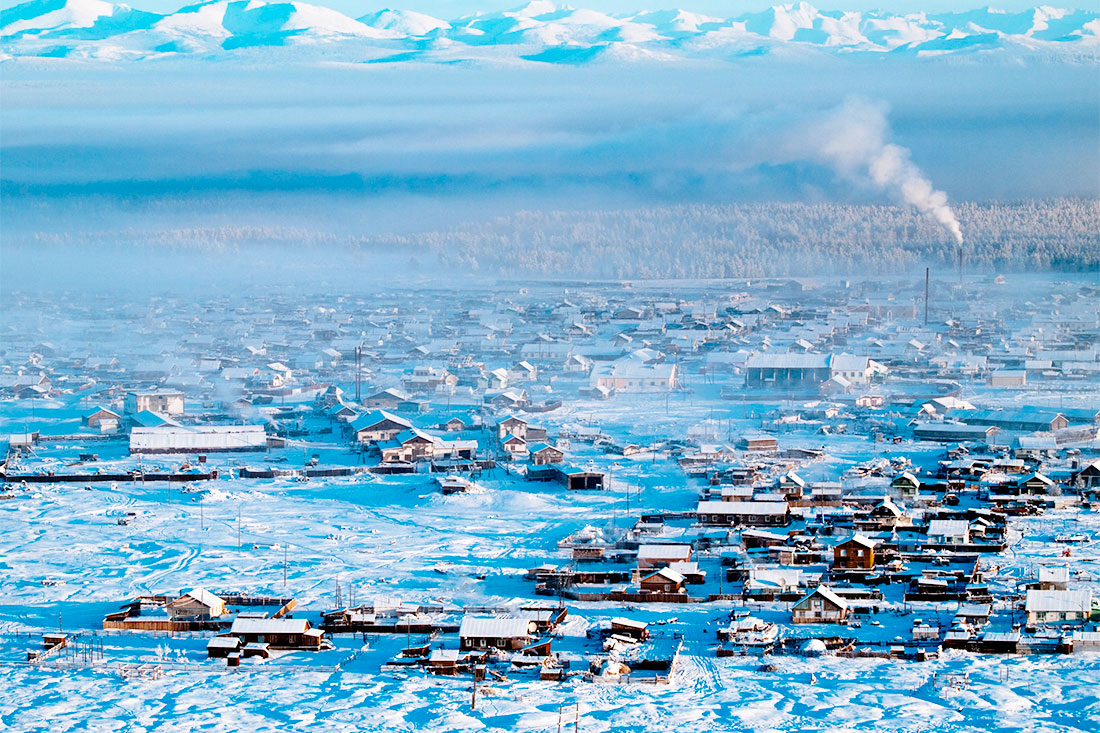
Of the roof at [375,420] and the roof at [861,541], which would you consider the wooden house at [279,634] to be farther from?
the roof at [375,420]

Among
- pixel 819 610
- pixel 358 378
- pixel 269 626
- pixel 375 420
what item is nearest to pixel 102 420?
pixel 375 420

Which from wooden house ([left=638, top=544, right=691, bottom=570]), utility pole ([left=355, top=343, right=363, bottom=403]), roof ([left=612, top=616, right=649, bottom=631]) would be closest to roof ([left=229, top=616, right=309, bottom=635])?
roof ([left=612, top=616, right=649, bottom=631])

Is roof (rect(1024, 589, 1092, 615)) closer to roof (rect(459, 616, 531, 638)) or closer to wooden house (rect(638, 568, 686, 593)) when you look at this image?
wooden house (rect(638, 568, 686, 593))

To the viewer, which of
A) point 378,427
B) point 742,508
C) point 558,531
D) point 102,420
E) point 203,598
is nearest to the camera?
point 203,598

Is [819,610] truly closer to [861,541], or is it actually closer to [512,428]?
[861,541]

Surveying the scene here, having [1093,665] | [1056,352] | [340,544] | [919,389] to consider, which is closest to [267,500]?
[340,544]

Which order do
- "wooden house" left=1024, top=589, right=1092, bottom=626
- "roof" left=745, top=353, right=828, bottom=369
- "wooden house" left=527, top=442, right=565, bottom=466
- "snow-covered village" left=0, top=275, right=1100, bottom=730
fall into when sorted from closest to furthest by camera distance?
"snow-covered village" left=0, top=275, right=1100, bottom=730, "wooden house" left=1024, top=589, right=1092, bottom=626, "wooden house" left=527, top=442, right=565, bottom=466, "roof" left=745, top=353, right=828, bottom=369

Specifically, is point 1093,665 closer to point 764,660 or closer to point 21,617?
point 764,660
